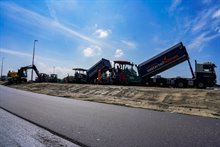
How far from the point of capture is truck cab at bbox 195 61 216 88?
2078 cm

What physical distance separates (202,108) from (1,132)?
8.86m

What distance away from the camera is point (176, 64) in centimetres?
2212

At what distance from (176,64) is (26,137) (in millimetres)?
19328

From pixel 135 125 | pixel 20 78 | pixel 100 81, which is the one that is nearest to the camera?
pixel 135 125

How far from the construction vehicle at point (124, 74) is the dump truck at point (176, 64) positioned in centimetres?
184

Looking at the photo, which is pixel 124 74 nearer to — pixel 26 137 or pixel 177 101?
pixel 177 101

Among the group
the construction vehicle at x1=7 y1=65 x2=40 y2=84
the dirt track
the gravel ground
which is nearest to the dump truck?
the dirt track

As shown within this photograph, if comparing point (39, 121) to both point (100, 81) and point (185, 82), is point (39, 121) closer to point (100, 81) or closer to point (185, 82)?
point (185, 82)

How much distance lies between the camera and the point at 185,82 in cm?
2195

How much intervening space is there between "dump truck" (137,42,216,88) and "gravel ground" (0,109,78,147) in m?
17.8

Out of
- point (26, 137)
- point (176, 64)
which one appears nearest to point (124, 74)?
point (176, 64)

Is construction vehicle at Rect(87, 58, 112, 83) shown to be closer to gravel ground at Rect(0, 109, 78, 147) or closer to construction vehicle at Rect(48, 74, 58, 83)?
construction vehicle at Rect(48, 74, 58, 83)

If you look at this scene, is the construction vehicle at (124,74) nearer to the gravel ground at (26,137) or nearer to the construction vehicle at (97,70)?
the construction vehicle at (97,70)

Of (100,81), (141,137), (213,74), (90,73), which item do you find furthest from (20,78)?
(141,137)
